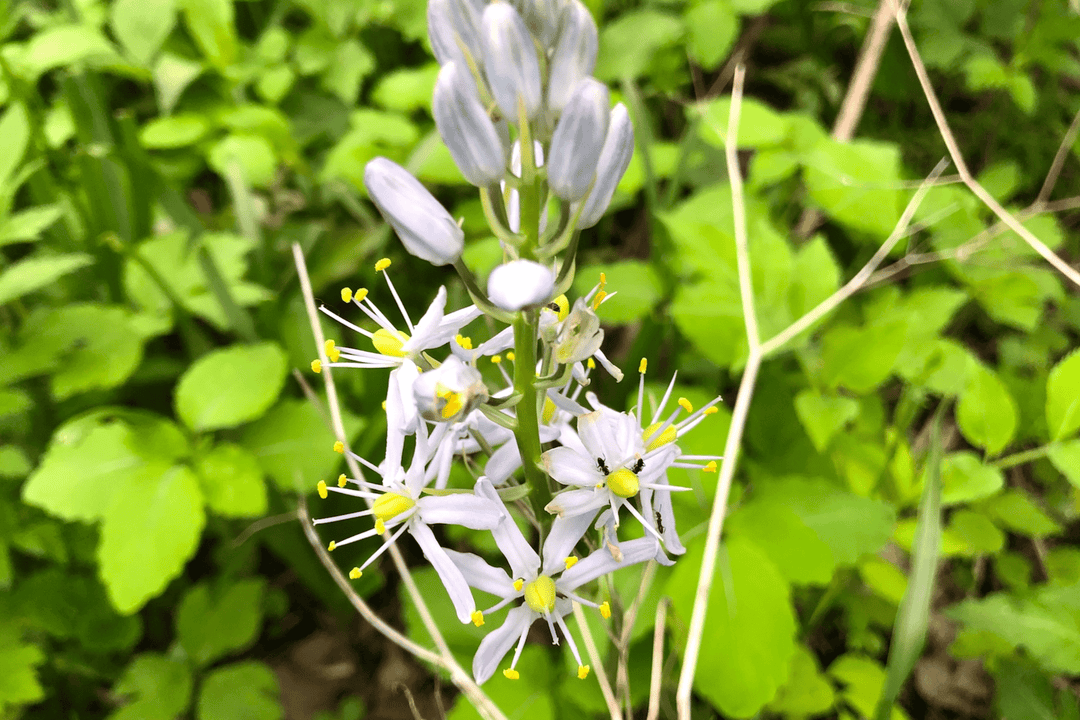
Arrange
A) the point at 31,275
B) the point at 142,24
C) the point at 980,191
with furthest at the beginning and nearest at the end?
the point at 142,24
the point at 31,275
the point at 980,191

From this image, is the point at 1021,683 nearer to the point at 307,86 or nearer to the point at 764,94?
the point at 764,94

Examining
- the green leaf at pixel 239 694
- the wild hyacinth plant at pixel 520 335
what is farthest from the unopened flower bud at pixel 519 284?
the green leaf at pixel 239 694

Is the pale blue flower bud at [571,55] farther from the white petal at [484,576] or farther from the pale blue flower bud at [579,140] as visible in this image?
the white petal at [484,576]

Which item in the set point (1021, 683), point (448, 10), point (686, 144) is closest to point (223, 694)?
point (448, 10)

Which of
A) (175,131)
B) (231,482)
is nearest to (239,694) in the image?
(231,482)

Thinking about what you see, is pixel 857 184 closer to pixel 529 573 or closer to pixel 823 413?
pixel 823 413

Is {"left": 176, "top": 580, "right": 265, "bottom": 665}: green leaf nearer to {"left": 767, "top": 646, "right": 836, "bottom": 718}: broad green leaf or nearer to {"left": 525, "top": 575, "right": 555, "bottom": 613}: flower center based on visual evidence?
{"left": 525, "top": 575, "right": 555, "bottom": 613}: flower center

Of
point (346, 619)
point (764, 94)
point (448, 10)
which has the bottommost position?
point (346, 619)
